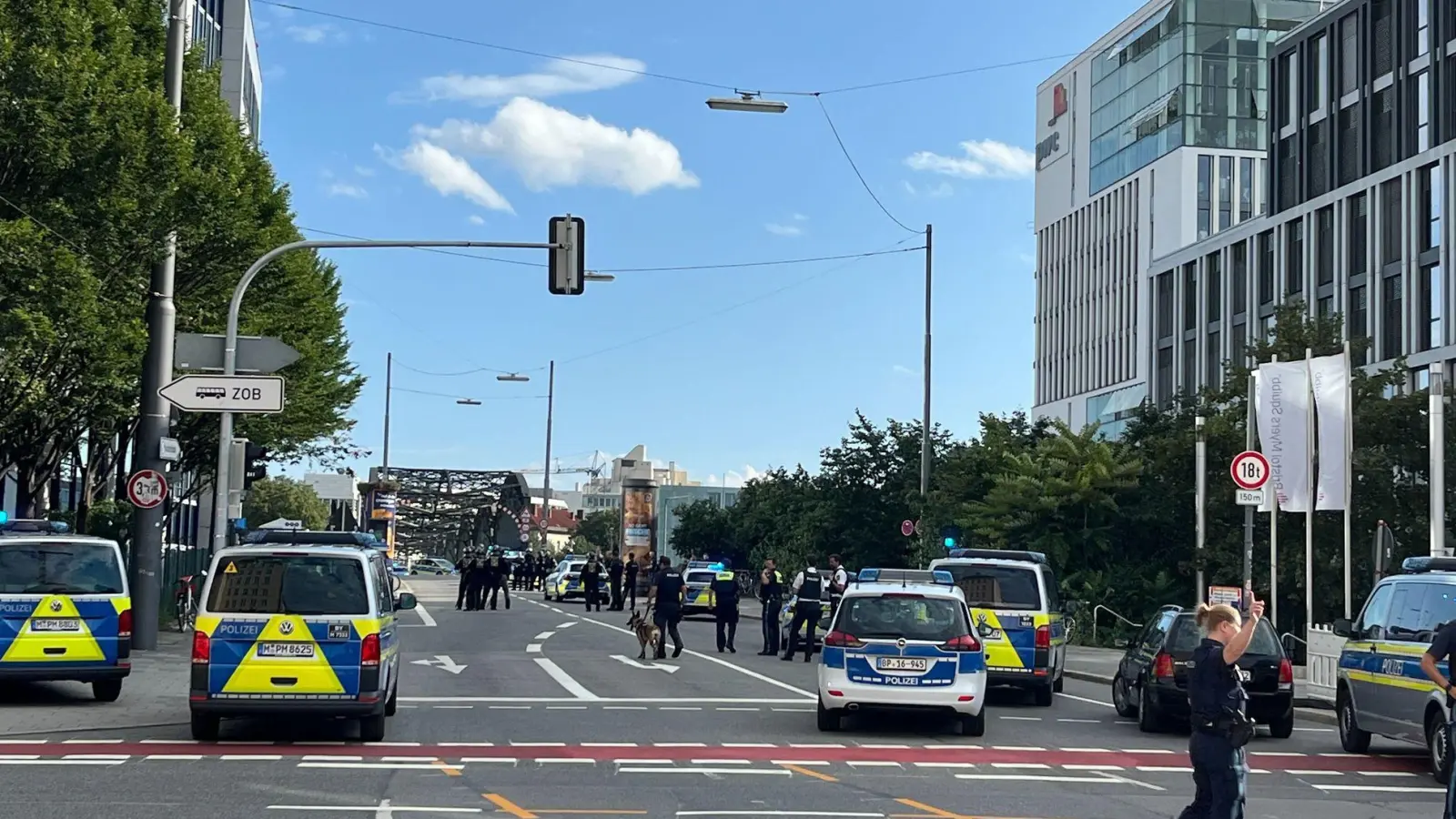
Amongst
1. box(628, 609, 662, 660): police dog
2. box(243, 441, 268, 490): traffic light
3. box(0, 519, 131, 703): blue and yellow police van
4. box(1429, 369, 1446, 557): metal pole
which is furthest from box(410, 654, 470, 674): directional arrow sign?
box(1429, 369, 1446, 557): metal pole

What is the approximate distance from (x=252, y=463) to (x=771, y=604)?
377 inches

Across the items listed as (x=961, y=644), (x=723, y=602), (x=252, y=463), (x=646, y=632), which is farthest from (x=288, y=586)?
(x=723, y=602)

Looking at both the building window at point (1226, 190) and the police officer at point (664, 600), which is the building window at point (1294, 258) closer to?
the building window at point (1226, 190)

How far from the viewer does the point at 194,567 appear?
4625 cm

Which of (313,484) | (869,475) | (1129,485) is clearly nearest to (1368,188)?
(869,475)

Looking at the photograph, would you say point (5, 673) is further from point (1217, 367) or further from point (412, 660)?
point (1217, 367)

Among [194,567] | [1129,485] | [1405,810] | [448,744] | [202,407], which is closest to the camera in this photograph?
Result: [1405,810]

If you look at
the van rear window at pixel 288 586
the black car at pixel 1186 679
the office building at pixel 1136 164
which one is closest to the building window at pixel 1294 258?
the office building at pixel 1136 164

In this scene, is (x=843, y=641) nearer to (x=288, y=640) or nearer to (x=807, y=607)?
(x=288, y=640)

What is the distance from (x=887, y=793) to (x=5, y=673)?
10686 mm

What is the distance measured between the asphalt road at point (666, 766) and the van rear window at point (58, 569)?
118 inches

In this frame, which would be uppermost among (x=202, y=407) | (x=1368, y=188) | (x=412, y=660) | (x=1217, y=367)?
(x=1368, y=188)

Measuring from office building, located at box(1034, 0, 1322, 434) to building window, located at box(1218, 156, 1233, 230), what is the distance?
66 millimetres

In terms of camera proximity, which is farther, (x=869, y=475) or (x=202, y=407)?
(x=869, y=475)
